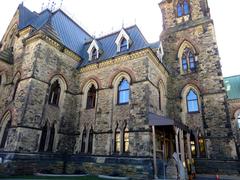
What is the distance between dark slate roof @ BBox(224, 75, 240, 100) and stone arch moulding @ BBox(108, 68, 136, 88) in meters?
19.3

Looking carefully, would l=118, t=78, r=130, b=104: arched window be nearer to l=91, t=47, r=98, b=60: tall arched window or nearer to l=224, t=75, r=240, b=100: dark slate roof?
l=91, t=47, r=98, b=60: tall arched window

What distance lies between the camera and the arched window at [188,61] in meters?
19.0

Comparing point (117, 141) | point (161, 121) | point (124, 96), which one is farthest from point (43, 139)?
point (161, 121)

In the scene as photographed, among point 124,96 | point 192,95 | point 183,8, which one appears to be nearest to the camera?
point 124,96

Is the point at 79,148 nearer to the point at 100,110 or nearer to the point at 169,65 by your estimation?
the point at 100,110

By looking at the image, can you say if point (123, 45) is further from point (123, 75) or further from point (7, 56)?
point (7, 56)

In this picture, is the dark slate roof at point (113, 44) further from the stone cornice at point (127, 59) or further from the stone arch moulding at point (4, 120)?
the stone arch moulding at point (4, 120)

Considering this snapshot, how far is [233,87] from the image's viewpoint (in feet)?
94.2

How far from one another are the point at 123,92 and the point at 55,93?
5765mm

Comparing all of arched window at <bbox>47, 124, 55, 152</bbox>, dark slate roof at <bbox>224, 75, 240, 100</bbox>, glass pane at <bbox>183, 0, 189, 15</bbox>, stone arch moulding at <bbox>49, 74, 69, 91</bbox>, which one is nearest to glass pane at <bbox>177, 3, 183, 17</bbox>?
glass pane at <bbox>183, 0, 189, 15</bbox>

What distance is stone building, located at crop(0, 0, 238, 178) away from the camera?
13.0 metres

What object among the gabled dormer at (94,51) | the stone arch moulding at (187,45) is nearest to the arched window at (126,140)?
the gabled dormer at (94,51)

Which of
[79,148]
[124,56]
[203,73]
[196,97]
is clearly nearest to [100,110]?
[79,148]

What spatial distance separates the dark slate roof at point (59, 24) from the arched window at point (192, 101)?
38.9 ft
